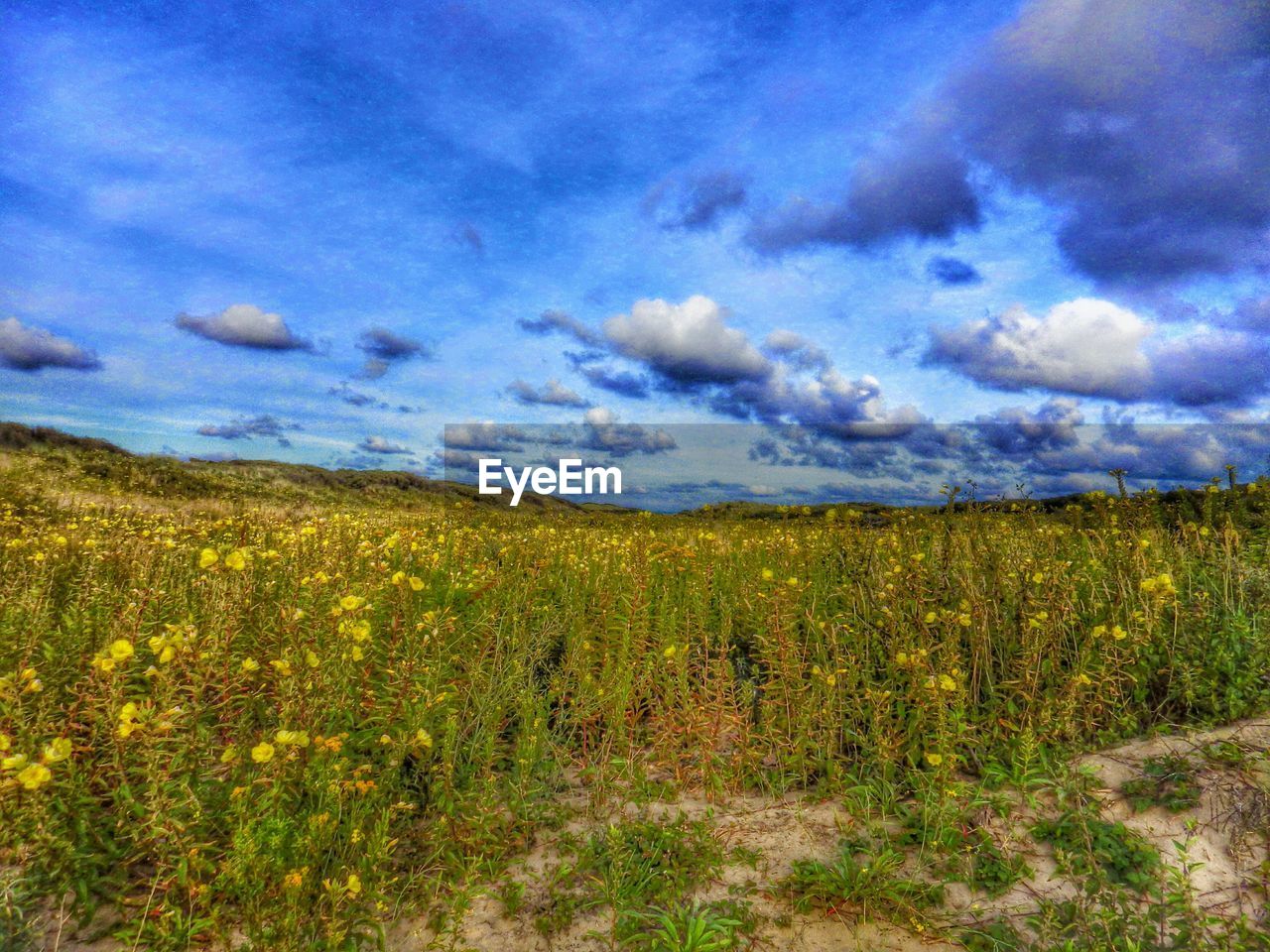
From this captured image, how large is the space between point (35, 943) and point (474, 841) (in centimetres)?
157

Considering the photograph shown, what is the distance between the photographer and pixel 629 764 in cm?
346

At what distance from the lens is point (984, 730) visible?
365 centimetres

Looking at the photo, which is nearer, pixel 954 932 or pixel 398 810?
pixel 954 932

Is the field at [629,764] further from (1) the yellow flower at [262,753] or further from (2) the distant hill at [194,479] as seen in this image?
(2) the distant hill at [194,479]

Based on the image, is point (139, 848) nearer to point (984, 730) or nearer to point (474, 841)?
point (474, 841)

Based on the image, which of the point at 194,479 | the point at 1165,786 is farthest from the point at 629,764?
the point at 194,479

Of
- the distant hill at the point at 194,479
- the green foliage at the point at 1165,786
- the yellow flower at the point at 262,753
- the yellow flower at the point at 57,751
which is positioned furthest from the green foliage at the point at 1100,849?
the distant hill at the point at 194,479

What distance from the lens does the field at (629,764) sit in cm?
246

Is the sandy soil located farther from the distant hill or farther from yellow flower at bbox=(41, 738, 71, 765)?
the distant hill

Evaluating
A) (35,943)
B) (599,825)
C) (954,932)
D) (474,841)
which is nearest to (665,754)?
(599,825)

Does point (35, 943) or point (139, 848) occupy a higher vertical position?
point (139, 848)

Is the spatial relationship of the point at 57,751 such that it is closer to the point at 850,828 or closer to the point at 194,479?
the point at 850,828

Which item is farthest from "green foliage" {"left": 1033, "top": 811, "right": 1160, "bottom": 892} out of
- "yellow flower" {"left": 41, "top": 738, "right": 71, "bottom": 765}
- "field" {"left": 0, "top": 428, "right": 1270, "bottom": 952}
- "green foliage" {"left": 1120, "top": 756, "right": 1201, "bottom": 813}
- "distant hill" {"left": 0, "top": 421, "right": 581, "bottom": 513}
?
"distant hill" {"left": 0, "top": 421, "right": 581, "bottom": 513}

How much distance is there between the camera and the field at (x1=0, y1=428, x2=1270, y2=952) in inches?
96.8
